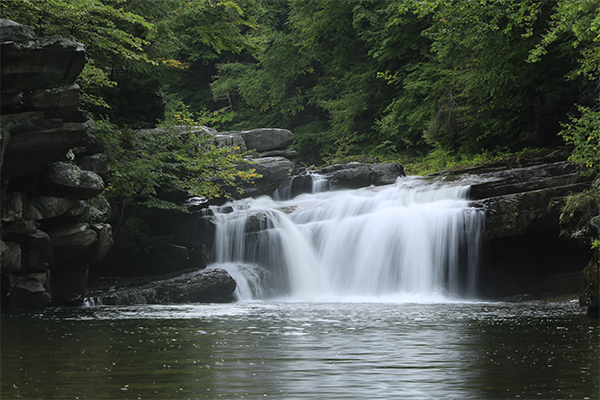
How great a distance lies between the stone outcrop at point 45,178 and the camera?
10867mm

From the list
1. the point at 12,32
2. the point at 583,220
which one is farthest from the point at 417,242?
the point at 12,32

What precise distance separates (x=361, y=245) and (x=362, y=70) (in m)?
18.7

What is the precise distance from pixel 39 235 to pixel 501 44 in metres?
14.6

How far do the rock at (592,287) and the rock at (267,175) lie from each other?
1499 centimetres

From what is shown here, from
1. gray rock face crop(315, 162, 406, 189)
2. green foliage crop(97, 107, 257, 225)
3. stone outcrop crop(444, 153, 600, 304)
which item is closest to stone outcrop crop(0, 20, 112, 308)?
green foliage crop(97, 107, 257, 225)

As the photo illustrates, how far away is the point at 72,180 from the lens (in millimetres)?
13438

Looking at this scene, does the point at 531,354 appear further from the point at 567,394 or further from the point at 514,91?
the point at 514,91

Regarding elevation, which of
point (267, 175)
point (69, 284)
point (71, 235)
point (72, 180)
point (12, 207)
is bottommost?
point (69, 284)

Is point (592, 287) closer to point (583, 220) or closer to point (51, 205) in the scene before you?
point (583, 220)

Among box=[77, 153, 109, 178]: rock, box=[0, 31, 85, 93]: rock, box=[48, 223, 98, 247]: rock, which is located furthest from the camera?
box=[77, 153, 109, 178]: rock

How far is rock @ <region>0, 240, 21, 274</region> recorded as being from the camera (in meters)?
12.2

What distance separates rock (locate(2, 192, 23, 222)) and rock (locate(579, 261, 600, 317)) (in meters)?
11.3

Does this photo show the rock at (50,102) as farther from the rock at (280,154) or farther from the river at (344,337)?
the rock at (280,154)

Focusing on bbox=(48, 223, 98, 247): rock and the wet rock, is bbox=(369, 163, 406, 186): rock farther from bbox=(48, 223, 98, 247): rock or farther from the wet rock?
bbox=(48, 223, 98, 247): rock
